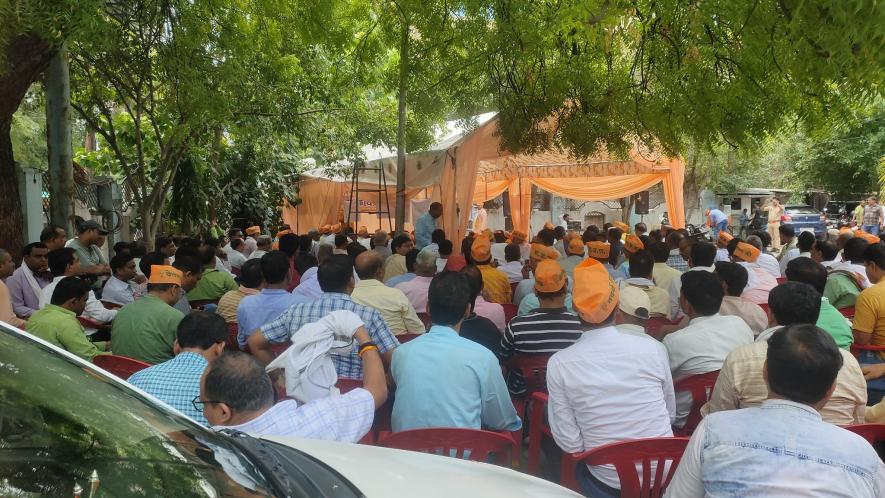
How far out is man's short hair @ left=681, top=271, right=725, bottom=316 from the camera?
4300 mm

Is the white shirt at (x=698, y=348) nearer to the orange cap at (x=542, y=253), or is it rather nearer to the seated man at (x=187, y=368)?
the seated man at (x=187, y=368)

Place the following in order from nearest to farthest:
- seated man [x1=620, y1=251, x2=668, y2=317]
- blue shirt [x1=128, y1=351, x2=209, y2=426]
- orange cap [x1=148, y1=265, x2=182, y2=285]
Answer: blue shirt [x1=128, y1=351, x2=209, y2=426], orange cap [x1=148, y1=265, x2=182, y2=285], seated man [x1=620, y1=251, x2=668, y2=317]

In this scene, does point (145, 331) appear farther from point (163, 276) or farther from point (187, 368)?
point (187, 368)

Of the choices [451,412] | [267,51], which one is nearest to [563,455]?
[451,412]

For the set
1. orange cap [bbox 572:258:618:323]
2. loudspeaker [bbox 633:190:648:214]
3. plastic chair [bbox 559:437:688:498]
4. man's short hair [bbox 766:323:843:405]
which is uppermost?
loudspeaker [bbox 633:190:648:214]

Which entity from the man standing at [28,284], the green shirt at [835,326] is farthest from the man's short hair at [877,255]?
the man standing at [28,284]

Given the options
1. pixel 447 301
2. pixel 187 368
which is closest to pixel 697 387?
pixel 447 301

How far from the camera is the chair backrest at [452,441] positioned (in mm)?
3125

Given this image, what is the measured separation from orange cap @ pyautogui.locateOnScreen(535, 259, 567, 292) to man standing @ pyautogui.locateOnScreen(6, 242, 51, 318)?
4.91m

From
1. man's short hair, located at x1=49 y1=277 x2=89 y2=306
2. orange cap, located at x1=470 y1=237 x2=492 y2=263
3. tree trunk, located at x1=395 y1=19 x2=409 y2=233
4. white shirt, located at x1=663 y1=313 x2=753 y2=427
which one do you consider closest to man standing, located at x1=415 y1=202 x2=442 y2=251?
tree trunk, located at x1=395 y1=19 x2=409 y2=233

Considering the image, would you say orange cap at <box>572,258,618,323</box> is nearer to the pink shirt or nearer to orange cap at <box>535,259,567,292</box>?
orange cap at <box>535,259,567,292</box>

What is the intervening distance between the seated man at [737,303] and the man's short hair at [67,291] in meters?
4.56

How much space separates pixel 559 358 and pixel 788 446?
1.38m

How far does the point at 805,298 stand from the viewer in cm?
396
